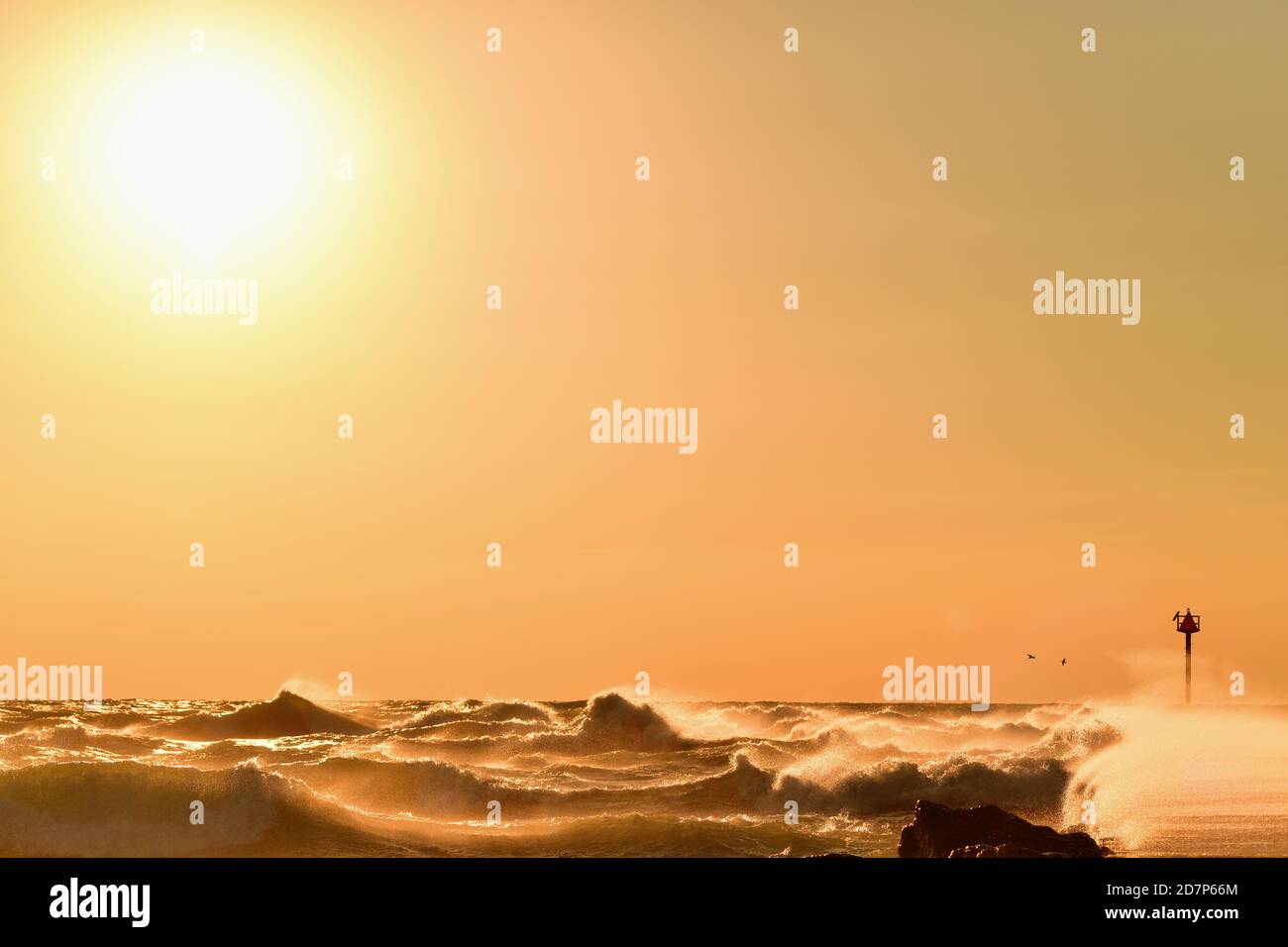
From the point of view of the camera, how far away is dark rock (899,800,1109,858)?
21.0 m

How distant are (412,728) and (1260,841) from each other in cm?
3395

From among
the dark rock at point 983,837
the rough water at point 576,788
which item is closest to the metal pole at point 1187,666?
the rough water at point 576,788

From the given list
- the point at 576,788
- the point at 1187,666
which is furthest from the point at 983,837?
the point at 1187,666

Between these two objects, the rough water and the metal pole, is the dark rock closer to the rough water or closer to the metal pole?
the rough water

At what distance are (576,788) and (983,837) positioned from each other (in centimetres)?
1692

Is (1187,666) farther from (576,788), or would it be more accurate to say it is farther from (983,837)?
(983,837)

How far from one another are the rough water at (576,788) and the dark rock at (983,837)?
14.6 feet

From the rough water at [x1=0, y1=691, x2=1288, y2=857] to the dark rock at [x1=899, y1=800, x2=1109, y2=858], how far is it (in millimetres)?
4452

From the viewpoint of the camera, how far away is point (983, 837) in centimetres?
2158

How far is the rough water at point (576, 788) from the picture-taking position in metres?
29.1
